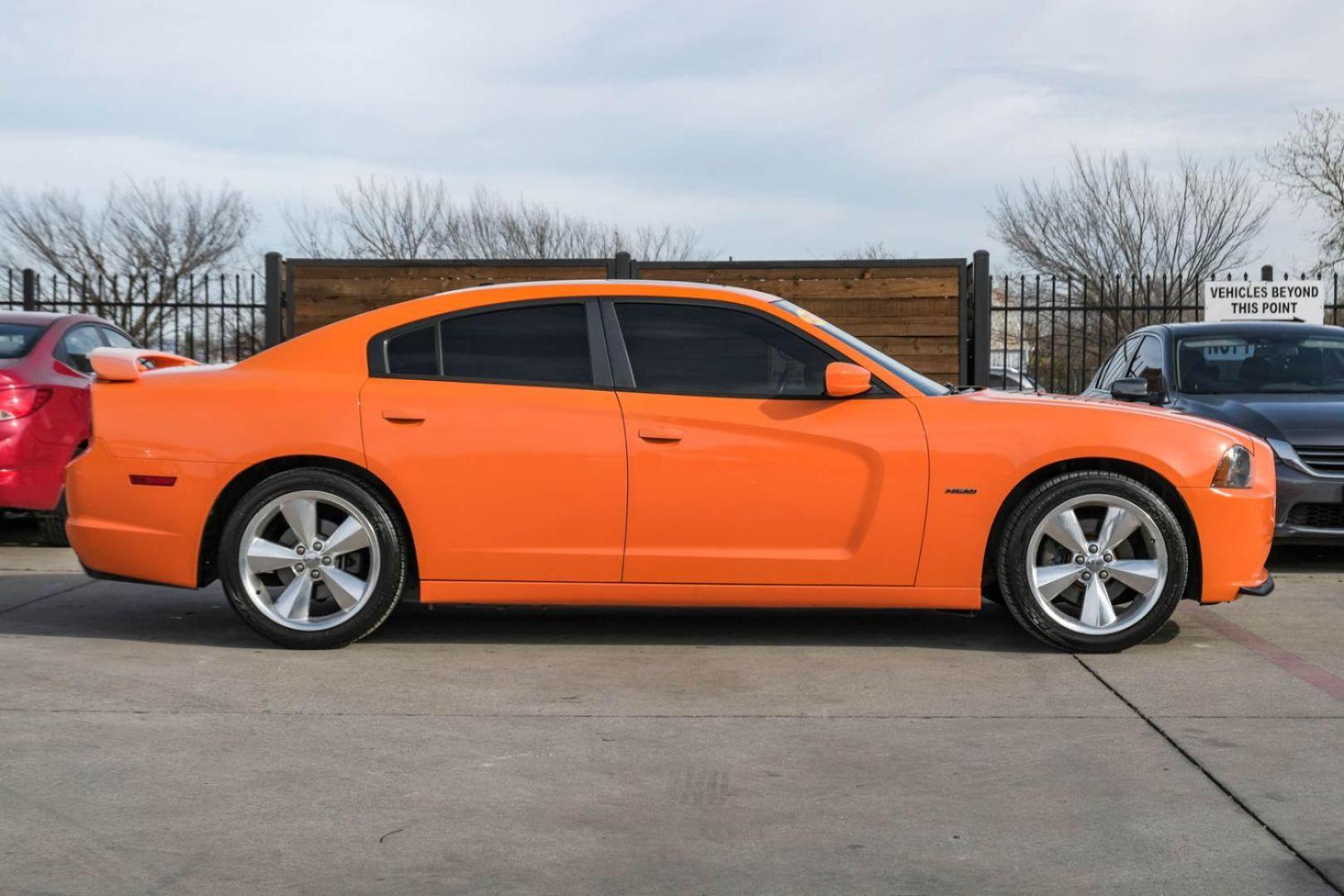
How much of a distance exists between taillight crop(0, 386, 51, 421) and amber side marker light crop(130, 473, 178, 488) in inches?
133

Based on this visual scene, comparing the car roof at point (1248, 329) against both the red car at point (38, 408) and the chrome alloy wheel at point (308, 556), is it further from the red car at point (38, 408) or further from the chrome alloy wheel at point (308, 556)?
the red car at point (38, 408)

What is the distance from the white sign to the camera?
15023mm

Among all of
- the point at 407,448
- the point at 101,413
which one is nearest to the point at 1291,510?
the point at 407,448

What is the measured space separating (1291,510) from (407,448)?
16.4ft

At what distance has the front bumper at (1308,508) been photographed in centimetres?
815

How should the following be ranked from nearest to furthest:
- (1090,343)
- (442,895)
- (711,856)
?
1. (442,895)
2. (711,856)
3. (1090,343)

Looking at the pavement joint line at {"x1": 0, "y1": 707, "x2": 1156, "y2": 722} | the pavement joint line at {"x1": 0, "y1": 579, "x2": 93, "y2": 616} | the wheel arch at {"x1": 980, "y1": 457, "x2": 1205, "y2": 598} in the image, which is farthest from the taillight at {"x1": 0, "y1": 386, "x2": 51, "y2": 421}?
the wheel arch at {"x1": 980, "y1": 457, "x2": 1205, "y2": 598}

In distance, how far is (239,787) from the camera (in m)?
4.18

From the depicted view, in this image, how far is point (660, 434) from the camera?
599 centimetres

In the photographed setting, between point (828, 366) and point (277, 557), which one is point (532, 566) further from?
point (828, 366)

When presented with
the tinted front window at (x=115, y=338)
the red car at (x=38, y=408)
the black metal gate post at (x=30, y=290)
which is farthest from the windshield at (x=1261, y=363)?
the black metal gate post at (x=30, y=290)

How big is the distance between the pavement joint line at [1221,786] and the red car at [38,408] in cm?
614

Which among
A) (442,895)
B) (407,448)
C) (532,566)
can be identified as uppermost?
(407,448)

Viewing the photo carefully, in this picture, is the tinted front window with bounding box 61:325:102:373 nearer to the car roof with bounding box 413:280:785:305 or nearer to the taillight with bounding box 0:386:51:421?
the taillight with bounding box 0:386:51:421
